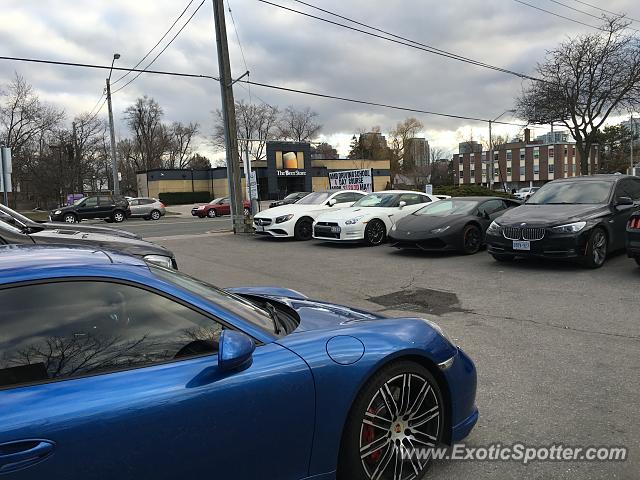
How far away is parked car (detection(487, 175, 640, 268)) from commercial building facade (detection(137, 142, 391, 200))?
46979mm

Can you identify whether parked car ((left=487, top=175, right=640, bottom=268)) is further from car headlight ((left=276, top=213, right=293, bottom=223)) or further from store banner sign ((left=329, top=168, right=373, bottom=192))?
store banner sign ((left=329, top=168, right=373, bottom=192))

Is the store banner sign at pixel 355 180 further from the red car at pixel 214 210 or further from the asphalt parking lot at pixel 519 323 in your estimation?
the red car at pixel 214 210

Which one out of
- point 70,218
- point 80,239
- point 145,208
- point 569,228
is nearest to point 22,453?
point 80,239

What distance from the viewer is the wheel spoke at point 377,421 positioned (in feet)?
7.98

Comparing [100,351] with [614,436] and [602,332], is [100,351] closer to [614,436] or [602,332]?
[614,436]

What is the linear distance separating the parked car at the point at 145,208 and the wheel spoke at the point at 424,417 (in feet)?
109

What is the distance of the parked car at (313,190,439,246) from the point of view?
12281 mm

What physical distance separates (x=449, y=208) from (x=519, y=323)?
5.97 m

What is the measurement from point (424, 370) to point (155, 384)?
1.41m

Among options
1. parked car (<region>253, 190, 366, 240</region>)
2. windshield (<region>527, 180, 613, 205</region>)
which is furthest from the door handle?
parked car (<region>253, 190, 366, 240</region>)

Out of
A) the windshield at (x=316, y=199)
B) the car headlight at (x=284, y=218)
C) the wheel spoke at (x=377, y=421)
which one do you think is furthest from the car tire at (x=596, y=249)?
the windshield at (x=316, y=199)

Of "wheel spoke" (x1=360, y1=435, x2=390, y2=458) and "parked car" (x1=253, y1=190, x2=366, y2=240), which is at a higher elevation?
"parked car" (x1=253, y1=190, x2=366, y2=240)

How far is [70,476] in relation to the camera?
5.55 ft

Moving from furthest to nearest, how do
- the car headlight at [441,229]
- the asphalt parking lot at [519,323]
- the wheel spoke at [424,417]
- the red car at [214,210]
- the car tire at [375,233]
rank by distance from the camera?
the red car at [214,210]
the car tire at [375,233]
the car headlight at [441,229]
the asphalt parking lot at [519,323]
the wheel spoke at [424,417]
